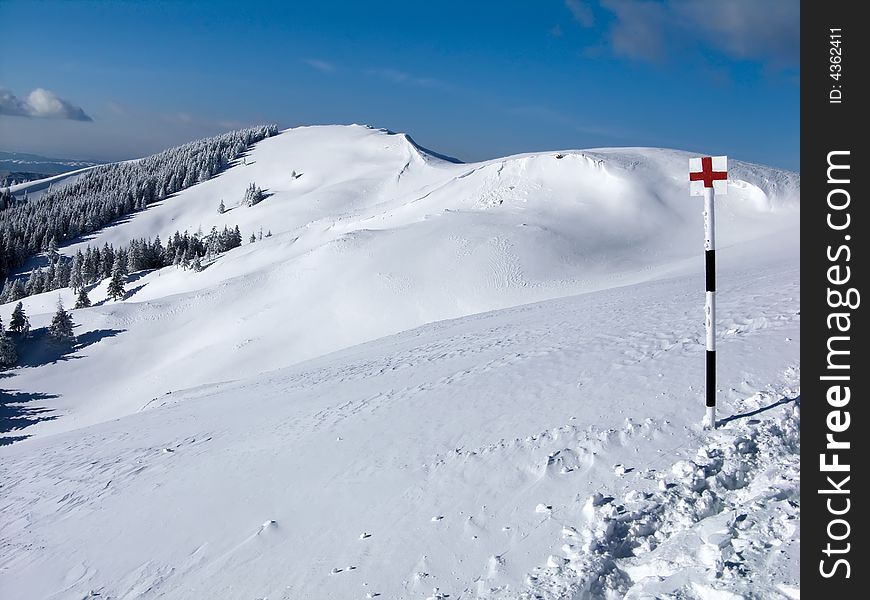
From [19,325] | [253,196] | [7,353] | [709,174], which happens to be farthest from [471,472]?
[253,196]

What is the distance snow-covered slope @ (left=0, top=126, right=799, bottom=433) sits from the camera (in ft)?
112

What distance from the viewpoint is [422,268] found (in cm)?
3869

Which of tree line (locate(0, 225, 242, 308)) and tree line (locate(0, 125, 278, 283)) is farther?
tree line (locate(0, 125, 278, 283))

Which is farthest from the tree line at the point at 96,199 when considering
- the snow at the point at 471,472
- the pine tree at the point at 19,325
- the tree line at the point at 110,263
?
the snow at the point at 471,472

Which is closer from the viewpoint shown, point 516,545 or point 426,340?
point 516,545

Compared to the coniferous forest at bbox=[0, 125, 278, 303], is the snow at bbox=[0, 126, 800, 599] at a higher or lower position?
lower

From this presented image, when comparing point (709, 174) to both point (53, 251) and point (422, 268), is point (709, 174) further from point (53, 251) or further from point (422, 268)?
point (53, 251)

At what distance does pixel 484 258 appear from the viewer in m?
38.1

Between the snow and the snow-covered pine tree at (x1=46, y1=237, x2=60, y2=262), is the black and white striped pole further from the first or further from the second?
the snow-covered pine tree at (x1=46, y1=237, x2=60, y2=262)

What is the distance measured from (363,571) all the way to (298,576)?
29.3 inches

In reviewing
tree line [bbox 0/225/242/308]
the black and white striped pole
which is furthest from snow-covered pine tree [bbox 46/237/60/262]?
the black and white striped pole
